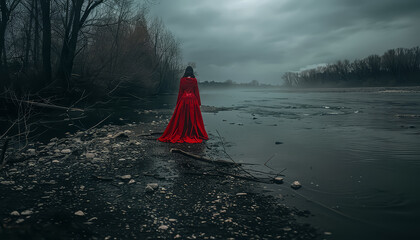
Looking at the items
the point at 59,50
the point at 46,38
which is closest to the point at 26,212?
the point at 46,38

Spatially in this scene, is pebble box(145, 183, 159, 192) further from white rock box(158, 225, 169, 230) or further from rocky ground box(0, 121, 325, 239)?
white rock box(158, 225, 169, 230)

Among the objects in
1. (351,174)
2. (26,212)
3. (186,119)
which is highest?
(186,119)

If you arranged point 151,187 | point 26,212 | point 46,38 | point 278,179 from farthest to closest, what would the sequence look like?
point 46,38 → point 278,179 → point 151,187 → point 26,212

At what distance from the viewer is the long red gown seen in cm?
923

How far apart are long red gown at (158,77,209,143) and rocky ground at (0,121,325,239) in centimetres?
225

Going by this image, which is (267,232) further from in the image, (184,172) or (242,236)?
(184,172)

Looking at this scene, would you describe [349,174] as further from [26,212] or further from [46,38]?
[46,38]

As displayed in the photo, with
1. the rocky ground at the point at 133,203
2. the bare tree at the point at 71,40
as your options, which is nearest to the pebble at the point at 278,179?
the rocky ground at the point at 133,203

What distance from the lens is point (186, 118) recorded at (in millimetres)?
9234

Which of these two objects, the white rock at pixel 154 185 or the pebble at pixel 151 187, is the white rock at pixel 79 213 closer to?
the pebble at pixel 151 187

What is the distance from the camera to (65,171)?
5.93m

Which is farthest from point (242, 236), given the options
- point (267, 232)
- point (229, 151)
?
point (229, 151)

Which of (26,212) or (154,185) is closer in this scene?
(26,212)

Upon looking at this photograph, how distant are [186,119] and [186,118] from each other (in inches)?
1.6
